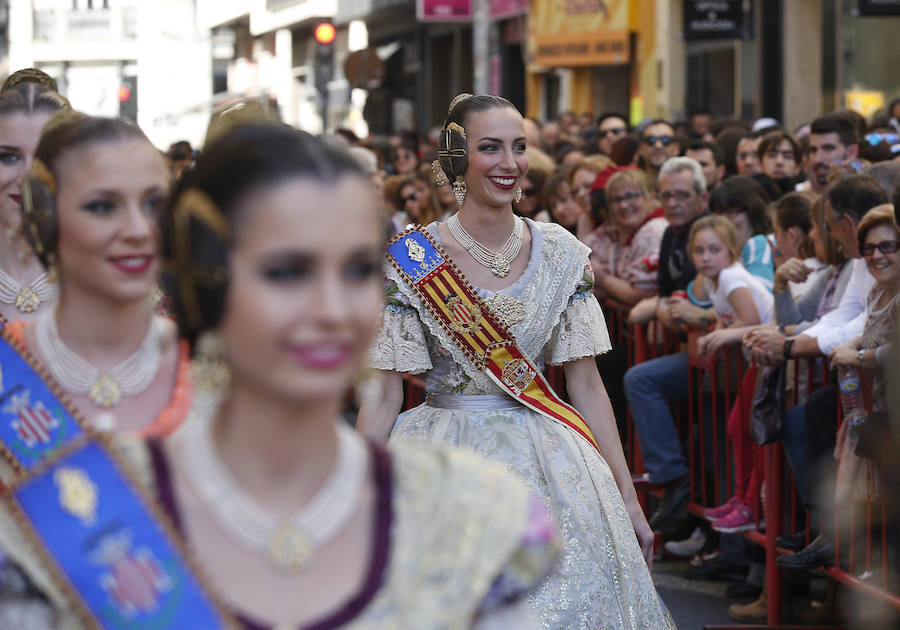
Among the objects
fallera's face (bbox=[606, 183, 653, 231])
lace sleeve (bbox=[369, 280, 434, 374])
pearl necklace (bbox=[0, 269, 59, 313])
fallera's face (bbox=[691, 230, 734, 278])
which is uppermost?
fallera's face (bbox=[606, 183, 653, 231])

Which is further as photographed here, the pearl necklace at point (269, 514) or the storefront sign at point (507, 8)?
the storefront sign at point (507, 8)

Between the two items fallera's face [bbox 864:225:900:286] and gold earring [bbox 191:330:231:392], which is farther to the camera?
fallera's face [bbox 864:225:900:286]

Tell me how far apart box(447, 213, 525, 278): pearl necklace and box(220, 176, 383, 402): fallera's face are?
2935mm

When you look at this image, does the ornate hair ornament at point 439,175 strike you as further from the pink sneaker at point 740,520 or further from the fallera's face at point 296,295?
the fallera's face at point 296,295

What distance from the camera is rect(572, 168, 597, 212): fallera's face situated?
369 inches

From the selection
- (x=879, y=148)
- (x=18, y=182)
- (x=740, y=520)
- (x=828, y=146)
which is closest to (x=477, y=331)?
(x=18, y=182)

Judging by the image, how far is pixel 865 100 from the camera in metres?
18.3

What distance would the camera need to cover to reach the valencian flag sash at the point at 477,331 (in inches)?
188

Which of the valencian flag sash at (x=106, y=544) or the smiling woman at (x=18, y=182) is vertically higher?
the smiling woman at (x=18, y=182)

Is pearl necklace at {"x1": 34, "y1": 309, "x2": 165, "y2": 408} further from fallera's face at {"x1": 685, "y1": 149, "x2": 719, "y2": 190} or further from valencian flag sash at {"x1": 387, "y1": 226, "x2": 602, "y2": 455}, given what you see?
fallera's face at {"x1": 685, "y1": 149, "x2": 719, "y2": 190}

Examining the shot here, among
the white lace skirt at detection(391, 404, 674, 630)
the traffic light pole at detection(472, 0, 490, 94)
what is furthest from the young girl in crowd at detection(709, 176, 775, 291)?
the traffic light pole at detection(472, 0, 490, 94)

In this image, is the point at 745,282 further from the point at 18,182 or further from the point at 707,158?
the point at 18,182

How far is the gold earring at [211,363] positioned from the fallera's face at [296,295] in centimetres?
3

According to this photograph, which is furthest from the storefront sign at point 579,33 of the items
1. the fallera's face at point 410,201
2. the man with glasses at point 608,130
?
the fallera's face at point 410,201
